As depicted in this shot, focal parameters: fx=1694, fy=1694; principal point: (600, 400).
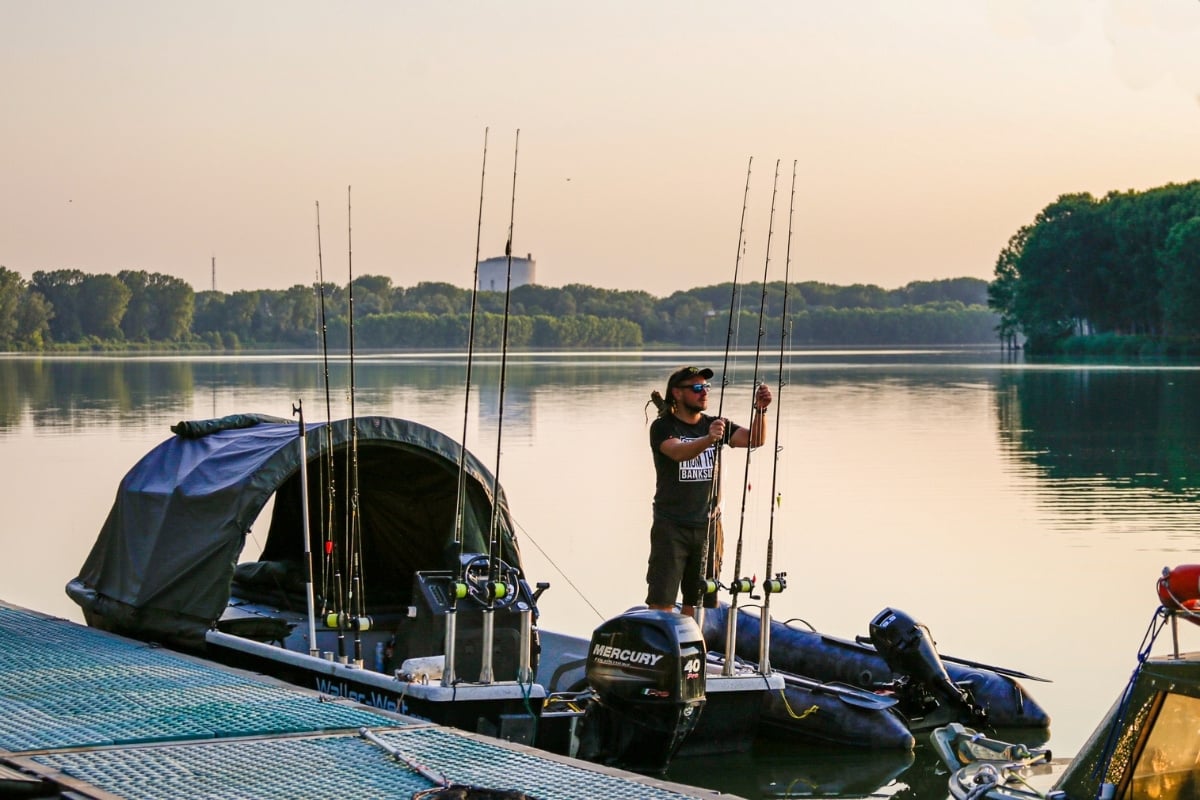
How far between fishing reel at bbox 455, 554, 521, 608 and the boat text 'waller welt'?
16 millimetres

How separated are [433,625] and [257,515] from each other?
1439mm

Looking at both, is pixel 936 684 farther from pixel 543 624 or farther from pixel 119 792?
pixel 119 792

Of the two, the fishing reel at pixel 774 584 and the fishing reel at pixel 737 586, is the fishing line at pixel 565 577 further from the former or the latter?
the fishing reel at pixel 774 584

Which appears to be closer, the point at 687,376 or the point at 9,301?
the point at 687,376

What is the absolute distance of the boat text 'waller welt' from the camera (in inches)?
363

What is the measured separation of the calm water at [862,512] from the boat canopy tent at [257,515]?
2046mm

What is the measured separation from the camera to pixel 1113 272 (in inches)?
4385

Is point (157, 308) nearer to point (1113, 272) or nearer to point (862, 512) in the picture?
point (1113, 272)

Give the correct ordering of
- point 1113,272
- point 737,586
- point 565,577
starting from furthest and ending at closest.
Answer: point 1113,272
point 565,577
point 737,586

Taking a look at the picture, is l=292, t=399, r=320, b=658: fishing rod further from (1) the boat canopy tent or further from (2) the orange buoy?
(2) the orange buoy

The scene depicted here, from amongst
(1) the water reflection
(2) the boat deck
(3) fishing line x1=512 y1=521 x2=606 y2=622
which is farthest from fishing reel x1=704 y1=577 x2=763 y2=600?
(1) the water reflection

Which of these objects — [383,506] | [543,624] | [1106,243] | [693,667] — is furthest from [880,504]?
[1106,243]

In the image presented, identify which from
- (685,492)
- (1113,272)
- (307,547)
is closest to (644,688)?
(685,492)

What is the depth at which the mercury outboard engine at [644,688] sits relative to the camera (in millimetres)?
8883
